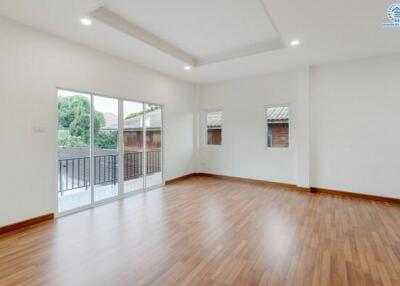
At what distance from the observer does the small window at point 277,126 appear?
230 inches

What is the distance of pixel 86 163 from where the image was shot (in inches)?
169

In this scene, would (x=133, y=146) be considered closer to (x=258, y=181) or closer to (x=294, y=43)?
(x=258, y=181)

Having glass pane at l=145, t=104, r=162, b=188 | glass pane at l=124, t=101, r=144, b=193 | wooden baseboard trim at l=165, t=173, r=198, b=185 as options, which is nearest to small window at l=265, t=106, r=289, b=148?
wooden baseboard trim at l=165, t=173, r=198, b=185

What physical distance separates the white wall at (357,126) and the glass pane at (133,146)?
413 cm

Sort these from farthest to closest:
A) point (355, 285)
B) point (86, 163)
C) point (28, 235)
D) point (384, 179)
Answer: point (384, 179) → point (86, 163) → point (28, 235) → point (355, 285)

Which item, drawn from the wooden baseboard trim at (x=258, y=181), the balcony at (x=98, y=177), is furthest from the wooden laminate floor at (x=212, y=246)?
the wooden baseboard trim at (x=258, y=181)

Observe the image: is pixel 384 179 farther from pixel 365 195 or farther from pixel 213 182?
pixel 213 182

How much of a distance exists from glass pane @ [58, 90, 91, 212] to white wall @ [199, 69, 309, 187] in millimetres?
3777

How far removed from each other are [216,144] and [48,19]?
5.06 m

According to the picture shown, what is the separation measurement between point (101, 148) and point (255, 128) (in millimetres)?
3952

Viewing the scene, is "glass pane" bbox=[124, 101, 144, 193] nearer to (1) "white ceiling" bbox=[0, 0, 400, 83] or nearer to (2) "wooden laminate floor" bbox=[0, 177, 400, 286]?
(2) "wooden laminate floor" bbox=[0, 177, 400, 286]

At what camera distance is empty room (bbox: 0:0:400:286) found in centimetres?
251

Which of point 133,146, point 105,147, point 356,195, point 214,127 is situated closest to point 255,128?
point 214,127

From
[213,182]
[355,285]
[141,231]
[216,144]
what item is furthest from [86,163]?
[355,285]
